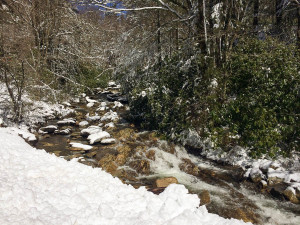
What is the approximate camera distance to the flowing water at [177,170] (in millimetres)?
4754

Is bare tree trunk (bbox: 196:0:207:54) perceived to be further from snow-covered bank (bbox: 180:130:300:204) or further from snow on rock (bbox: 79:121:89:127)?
snow on rock (bbox: 79:121:89:127)

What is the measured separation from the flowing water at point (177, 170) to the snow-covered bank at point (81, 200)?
0.88m

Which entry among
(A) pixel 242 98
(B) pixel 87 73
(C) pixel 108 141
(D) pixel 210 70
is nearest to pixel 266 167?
(A) pixel 242 98

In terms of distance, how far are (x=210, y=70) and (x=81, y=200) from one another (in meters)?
5.14

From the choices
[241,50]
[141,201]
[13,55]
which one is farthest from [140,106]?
[141,201]

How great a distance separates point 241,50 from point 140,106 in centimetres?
527

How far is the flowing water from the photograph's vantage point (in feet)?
15.6

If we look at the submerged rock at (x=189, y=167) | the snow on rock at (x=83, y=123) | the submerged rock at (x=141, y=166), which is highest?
the snow on rock at (x=83, y=123)

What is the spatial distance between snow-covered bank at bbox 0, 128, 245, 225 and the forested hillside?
2.97 m

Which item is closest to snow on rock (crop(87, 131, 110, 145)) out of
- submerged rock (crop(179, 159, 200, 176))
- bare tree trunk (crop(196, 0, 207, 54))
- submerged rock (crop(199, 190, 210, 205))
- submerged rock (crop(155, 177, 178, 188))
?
submerged rock (crop(179, 159, 200, 176))

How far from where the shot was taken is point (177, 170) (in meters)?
6.88

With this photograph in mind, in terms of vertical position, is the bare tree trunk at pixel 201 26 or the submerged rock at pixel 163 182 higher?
the bare tree trunk at pixel 201 26

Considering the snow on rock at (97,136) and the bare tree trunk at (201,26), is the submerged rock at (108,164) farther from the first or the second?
the bare tree trunk at (201,26)

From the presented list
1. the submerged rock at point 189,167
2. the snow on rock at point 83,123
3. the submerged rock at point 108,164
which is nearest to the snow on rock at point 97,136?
the submerged rock at point 108,164
